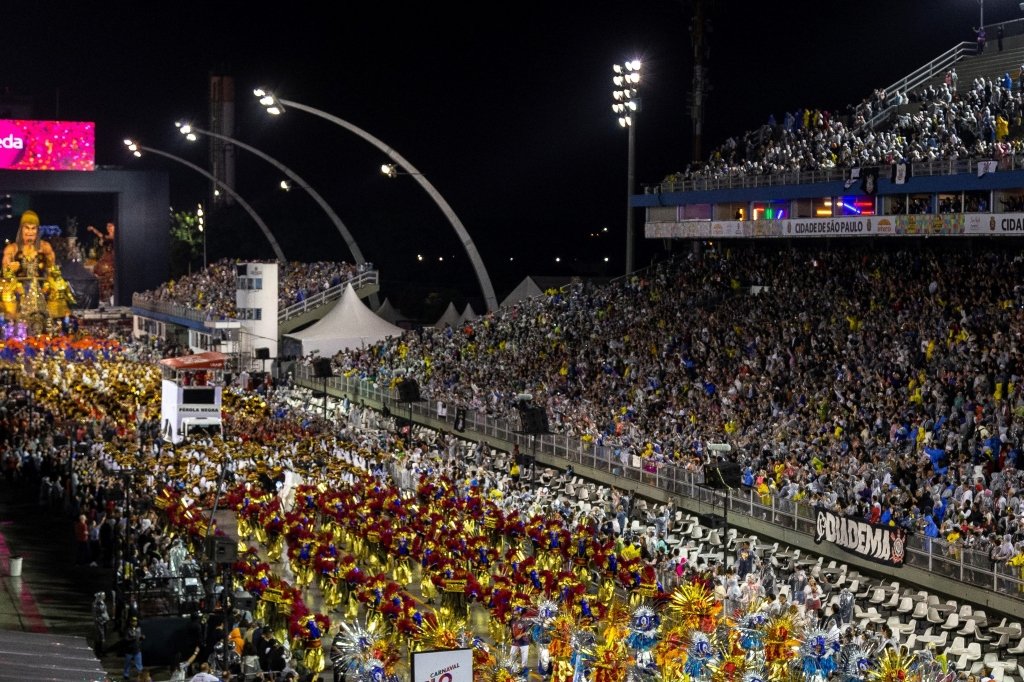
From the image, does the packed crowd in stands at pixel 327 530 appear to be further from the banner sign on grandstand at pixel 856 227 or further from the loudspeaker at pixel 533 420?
the banner sign on grandstand at pixel 856 227

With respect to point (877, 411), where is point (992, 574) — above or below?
below

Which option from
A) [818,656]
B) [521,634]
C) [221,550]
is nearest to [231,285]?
[521,634]

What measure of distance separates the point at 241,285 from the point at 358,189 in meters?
44.6

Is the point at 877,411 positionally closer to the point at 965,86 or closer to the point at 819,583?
the point at 819,583

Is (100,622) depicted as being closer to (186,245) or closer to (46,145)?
(46,145)

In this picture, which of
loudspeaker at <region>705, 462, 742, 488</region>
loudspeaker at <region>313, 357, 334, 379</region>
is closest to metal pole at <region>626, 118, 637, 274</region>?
loudspeaker at <region>313, 357, 334, 379</region>

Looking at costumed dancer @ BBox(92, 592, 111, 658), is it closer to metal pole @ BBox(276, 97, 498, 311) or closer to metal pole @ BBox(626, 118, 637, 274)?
metal pole @ BBox(276, 97, 498, 311)

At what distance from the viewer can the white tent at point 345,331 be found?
161ft

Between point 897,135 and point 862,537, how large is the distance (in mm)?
16158

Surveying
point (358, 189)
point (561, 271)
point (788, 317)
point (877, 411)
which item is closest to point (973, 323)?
point (877, 411)

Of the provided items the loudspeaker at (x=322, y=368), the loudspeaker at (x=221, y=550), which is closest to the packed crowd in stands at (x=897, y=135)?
the loudspeaker at (x=322, y=368)

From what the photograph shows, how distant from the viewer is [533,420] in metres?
30.0

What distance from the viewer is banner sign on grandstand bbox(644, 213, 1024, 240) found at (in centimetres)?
2988

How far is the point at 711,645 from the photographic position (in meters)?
15.3
